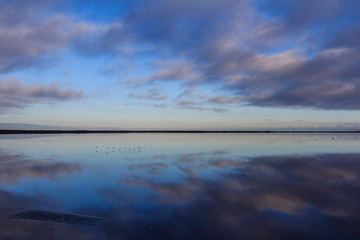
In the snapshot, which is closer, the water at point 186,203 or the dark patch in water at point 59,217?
the water at point 186,203

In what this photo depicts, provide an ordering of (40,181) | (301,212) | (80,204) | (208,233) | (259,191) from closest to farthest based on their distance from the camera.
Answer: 1. (208,233)
2. (301,212)
3. (80,204)
4. (259,191)
5. (40,181)

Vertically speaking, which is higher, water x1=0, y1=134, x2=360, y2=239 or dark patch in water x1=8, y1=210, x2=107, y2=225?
dark patch in water x1=8, y1=210, x2=107, y2=225

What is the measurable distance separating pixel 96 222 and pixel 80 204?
8.24ft

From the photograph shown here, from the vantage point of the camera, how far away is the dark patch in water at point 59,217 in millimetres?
8016

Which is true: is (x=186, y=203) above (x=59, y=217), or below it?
below

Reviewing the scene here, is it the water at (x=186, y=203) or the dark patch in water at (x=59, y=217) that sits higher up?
the dark patch in water at (x=59, y=217)

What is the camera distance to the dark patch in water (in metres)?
8.02

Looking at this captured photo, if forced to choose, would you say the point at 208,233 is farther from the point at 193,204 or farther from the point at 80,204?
the point at 80,204

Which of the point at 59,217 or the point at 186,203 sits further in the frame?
the point at 186,203

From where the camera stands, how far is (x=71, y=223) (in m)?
7.84

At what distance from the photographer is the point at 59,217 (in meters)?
8.38

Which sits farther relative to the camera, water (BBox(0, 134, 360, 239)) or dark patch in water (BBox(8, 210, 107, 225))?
dark patch in water (BBox(8, 210, 107, 225))

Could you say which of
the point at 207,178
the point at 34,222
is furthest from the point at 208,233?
the point at 207,178

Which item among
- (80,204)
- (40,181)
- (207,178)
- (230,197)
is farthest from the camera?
(207,178)
